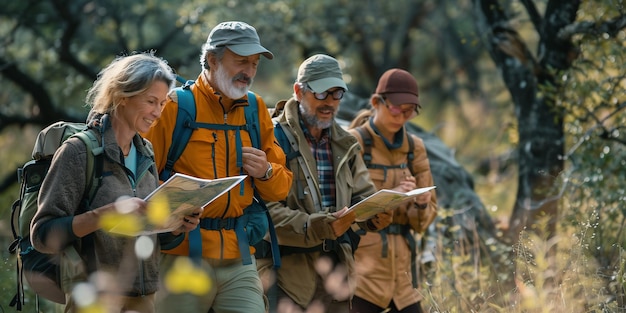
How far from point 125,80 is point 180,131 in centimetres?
65

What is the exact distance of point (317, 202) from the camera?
5516 millimetres

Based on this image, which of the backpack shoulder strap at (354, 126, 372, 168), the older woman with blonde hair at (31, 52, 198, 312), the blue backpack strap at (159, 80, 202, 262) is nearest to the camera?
the older woman with blonde hair at (31, 52, 198, 312)

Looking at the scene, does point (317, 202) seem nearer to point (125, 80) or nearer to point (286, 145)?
point (286, 145)

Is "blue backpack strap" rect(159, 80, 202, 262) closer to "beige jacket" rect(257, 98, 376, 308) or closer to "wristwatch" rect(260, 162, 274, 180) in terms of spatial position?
"wristwatch" rect(260, 162, 274, 180)

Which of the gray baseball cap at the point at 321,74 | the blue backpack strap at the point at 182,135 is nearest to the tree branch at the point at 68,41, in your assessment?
the gray baseball cap at the point at 321,74

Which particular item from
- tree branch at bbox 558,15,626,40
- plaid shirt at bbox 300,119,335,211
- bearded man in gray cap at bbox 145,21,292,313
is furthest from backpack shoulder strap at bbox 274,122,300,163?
tree branch at bbox 558,15,626,40

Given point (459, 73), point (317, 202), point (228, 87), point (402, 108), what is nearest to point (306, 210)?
point (317, 202)

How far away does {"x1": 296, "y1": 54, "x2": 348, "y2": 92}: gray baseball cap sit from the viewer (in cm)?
558

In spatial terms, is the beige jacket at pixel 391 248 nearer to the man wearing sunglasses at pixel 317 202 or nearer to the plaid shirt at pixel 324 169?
the man wearing sunglasses at pixel 317 202

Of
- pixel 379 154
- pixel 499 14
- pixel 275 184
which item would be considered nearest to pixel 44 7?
pixel 499 14

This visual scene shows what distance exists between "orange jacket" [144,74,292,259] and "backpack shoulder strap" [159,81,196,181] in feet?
0.07

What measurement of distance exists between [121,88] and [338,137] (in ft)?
6.19

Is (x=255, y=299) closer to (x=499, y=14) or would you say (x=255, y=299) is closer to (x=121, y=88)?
(x=121, y=88)

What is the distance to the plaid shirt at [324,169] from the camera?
5.64m
